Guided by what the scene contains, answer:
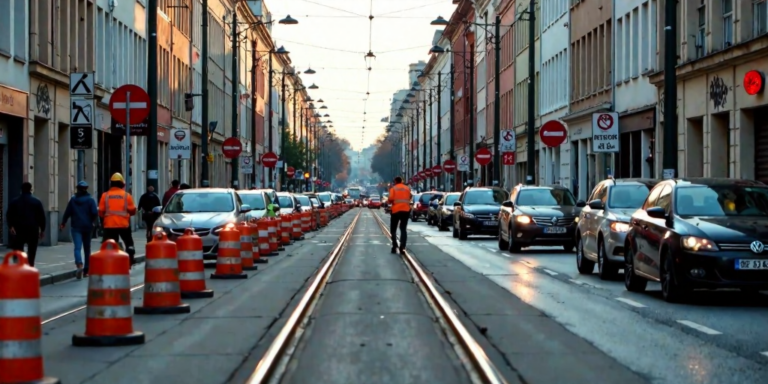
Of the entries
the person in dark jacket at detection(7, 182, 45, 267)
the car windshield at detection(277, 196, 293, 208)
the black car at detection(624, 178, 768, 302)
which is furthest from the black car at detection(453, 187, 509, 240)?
the black car at detection(624, 178, 768, 302)

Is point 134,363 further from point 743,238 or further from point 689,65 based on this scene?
point 689,65

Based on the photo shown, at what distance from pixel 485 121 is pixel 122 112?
235 feet

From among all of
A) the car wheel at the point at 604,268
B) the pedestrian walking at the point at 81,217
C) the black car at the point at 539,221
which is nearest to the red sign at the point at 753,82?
the black car at the point at 539,221

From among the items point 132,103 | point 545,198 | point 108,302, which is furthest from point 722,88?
point 108,302

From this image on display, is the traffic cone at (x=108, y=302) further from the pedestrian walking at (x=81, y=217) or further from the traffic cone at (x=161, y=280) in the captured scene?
the pedestrian walking at (x=81, y=217)

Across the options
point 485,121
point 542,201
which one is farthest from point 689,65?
point 485,121

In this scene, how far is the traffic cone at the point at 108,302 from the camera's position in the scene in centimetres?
1112

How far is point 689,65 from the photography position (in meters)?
33.7

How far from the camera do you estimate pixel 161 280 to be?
46.3 ft

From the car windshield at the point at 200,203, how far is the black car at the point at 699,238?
1124 cm

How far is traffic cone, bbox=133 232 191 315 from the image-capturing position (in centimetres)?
1373

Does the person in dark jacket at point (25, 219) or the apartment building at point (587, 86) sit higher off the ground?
the apartment building at point (587, 86)

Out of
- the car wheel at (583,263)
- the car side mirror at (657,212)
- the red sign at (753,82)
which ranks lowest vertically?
the car wheel at (583,263)

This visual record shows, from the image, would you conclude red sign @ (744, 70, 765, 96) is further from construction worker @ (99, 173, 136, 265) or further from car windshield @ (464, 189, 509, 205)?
construction worker @ (99, 173, 136, 265)
